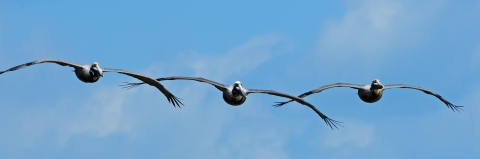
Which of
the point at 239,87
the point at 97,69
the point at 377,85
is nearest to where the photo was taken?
the point at 97,69

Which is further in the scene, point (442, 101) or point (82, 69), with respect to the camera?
point (442, 101)

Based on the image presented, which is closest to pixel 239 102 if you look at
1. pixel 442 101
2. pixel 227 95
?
pixel 227 95

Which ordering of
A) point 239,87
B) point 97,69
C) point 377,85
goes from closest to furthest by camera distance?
point 97,69
point 239,87
point 377,85

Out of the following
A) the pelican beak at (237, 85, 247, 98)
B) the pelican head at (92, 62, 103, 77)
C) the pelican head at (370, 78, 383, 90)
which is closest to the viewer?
the pelican head at (92, 62, 103, 77)

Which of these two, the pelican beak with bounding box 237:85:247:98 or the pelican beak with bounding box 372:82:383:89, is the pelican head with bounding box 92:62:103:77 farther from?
the pelican beak with bounding box 372:82:383:89

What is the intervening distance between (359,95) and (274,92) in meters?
4.79

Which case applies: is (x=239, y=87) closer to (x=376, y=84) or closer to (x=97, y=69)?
(x=97, y=69)

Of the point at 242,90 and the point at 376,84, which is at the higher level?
the point at 376,84

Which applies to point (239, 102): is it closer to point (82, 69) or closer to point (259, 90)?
point (259, 90)

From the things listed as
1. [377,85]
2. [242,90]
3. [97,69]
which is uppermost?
[377,85]

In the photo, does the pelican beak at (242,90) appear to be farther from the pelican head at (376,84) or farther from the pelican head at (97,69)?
the pelican head at (376,84)

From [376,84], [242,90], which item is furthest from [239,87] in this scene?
[376,84]

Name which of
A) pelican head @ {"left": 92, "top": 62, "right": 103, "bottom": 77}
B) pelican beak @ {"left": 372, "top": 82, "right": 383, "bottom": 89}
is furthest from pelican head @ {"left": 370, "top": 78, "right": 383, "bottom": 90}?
pelican head @ {"left": 92, "top": 62, "right": 103, "bottom": 77}

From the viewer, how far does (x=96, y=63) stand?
4978 cm
